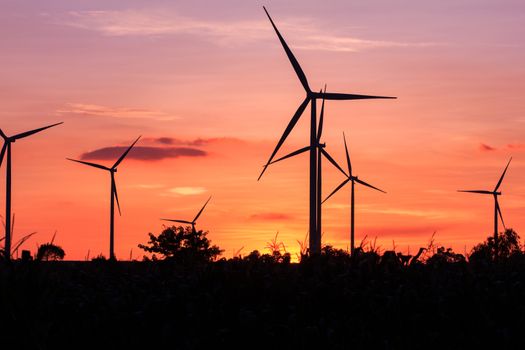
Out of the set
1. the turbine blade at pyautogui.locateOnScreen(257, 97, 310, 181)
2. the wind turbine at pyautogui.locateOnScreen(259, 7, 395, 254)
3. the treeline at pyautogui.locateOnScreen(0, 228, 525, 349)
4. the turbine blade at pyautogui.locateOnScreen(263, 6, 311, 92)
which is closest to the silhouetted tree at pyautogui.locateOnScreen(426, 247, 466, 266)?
the treeline at pyautogui.locateOnScreen(0, 228, 525, 349)

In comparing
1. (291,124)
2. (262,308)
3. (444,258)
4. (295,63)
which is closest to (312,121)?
(291,124)

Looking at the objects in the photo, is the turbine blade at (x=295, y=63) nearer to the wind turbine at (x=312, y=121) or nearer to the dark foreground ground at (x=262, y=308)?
the wind turbine at (x=312, y=121)

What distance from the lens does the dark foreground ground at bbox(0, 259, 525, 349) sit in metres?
19.9

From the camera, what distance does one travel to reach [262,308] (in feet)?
69.2

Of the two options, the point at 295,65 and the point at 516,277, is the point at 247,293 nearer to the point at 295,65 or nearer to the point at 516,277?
the point at 516,277

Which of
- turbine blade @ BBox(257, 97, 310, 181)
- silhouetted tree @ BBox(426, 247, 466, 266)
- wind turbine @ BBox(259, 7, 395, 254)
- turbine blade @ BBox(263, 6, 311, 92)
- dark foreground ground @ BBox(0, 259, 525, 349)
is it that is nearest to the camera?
dark foreground ground @ BBox(0, 259, 525, 349)

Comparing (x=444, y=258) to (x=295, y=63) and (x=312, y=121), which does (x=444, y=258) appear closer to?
(x=312, y=121)

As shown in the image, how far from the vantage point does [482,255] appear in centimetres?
2698

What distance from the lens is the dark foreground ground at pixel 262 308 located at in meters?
19.9

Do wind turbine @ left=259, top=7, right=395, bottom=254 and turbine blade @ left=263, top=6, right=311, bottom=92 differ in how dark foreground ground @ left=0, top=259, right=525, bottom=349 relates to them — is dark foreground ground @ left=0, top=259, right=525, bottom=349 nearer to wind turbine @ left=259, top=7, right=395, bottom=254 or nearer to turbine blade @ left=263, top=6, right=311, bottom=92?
wind turbine @ left=259, top=7, right=395, bottom=254

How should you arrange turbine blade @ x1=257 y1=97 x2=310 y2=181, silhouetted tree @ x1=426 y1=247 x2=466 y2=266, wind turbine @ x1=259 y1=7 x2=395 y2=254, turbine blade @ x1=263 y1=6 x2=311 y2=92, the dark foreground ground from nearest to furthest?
the dark foreground ground, silhouetted tree @ x1=426 y1=247 x2=466 y2=266, wind turbine @ x1=259 y1=7 x2=395 y2=254, turbine blade @ x1=257 y1=97 x2=310 y2=181, turbine blade @ x1=263 y1=6 x2=311 y2=92

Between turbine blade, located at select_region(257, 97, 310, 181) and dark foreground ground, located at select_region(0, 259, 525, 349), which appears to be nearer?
dark foreground ground, located at select_region(0, 259, 525, 349)

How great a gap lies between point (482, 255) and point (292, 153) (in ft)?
108

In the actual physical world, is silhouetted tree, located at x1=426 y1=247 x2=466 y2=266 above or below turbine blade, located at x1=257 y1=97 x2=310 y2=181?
below
